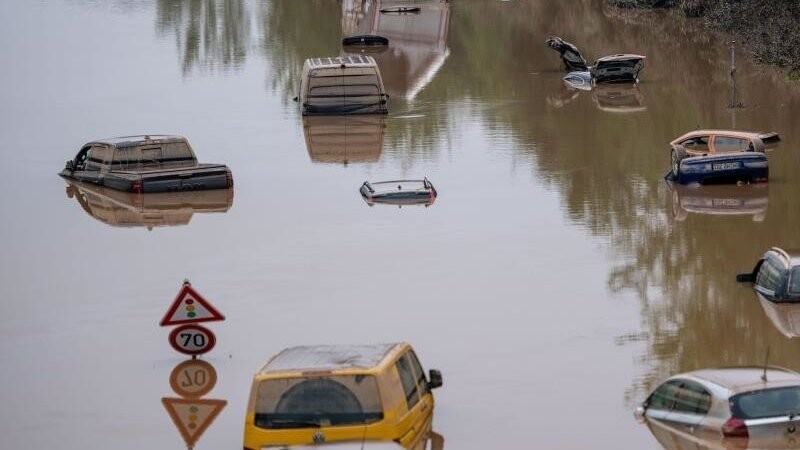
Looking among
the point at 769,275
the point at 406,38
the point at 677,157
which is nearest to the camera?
the point at 769,275

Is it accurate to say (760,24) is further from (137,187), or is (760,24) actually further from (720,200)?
(137,187)

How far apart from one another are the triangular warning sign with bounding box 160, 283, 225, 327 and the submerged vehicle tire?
24.4 meters

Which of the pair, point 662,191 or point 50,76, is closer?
point 662,191

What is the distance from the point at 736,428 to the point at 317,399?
539cm

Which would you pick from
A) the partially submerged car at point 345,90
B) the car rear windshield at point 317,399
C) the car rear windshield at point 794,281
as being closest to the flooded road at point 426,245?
the car rear windshield at point 794,281

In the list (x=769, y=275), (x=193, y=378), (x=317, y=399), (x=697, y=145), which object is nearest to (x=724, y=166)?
(x=697, y=145)

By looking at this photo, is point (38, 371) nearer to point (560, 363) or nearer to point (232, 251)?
point (560, 363)

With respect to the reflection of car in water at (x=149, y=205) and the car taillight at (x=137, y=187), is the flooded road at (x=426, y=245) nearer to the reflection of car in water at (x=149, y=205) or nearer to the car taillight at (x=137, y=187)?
the reflection of car in water at (x=149, y=205)

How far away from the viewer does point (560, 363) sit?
3203 centimetres

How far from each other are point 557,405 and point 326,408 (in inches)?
277

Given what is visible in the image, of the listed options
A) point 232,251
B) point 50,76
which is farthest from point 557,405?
point 50,76

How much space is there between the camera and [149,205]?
5266 cm

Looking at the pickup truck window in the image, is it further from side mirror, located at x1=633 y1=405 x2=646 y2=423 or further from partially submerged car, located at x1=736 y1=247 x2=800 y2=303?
side mirror, located at x1=633 y1=405 x2=646 y2=423

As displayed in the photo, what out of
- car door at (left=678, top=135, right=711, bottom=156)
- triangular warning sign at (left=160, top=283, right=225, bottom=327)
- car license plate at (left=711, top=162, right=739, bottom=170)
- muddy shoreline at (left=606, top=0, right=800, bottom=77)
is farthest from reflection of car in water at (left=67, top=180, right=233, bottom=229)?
muddy shoreline at (left=606, top=0, right=800, bottom=77)
